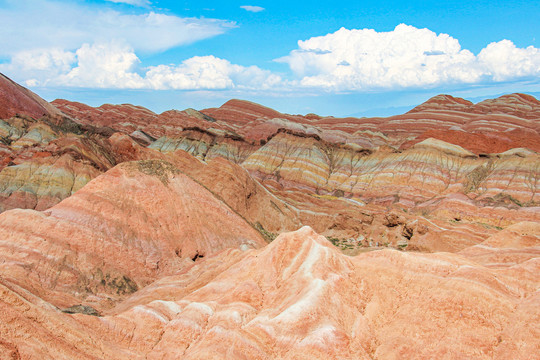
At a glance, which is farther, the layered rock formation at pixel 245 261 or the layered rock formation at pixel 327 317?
the layered rock formation at pixel 245 261

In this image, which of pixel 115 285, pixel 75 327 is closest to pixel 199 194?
pixel 115 285

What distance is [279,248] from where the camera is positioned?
20.5 meters

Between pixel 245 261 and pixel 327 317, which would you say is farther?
pixel 245 261

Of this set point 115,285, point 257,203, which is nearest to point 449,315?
point 115,285

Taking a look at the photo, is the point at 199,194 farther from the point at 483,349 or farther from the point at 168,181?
the point at 483,349

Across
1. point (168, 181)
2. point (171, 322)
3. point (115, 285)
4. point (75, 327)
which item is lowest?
point (115, 285)

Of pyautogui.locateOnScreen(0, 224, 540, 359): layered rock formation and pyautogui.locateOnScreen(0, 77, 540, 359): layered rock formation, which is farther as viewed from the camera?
pyautogui.locateOnScreen(0, 77, 540, 359): layered rock formation

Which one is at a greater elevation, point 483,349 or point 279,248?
point 279,248

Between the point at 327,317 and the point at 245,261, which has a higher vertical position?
the point at 327,317

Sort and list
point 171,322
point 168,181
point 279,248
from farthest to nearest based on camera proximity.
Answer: point 168,181 < point 279,248 < point 171,322

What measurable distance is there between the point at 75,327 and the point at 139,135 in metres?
99.9

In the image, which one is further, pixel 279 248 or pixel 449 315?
pixel 279 248

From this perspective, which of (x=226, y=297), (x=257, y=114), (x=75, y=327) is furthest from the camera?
(x=257, y=114)

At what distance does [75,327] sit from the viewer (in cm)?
1440
